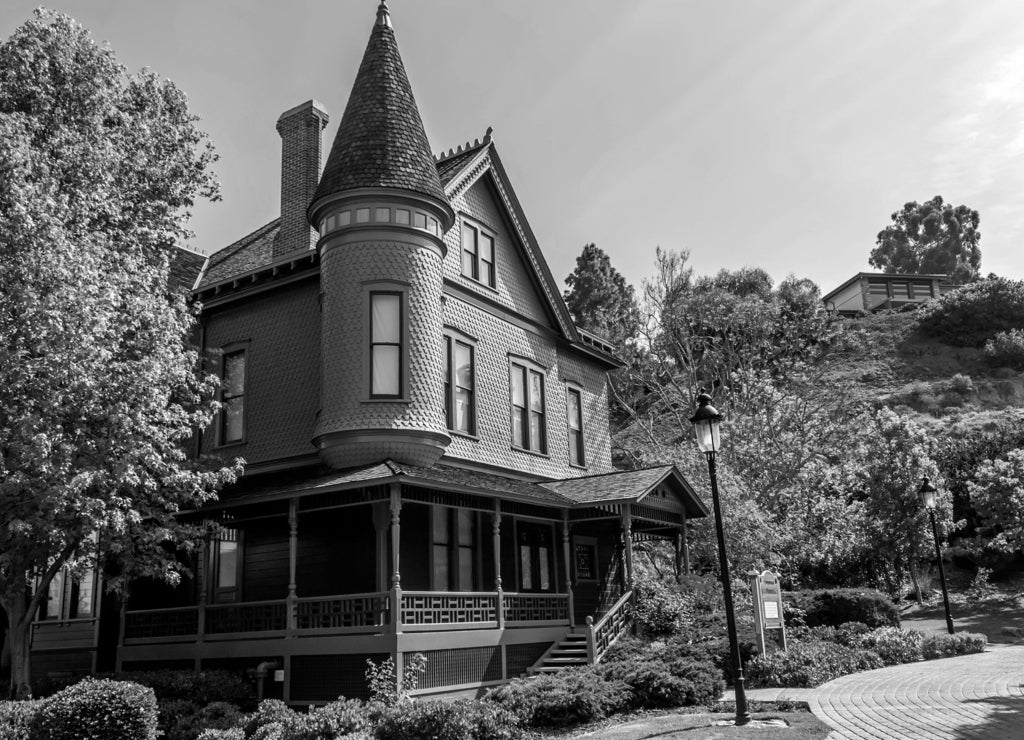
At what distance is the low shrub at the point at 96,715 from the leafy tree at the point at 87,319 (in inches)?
128

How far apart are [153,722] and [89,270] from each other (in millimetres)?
7779

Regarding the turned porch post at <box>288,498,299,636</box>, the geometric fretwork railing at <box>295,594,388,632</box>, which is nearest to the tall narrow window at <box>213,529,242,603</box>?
the geometric fretwork railing at <box>295,594,388,632</box>

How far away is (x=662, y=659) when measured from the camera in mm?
18125

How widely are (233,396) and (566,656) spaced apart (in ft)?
34.9

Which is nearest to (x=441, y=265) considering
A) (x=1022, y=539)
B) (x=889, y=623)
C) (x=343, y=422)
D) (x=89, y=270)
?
(x=343, y=422)

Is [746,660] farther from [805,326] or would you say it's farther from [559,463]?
[805,326]

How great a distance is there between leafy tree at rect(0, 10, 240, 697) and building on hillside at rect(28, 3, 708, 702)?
6.60ft

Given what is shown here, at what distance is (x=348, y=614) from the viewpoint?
17.8 m

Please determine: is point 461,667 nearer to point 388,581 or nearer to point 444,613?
point 444,613

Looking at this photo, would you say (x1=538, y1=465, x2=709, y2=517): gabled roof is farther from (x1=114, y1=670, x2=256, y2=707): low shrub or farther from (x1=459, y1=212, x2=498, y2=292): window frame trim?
(x1=114, y1=670, x2=256, y2=707): low shrub

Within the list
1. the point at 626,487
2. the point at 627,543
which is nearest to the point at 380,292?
the point at 626,487

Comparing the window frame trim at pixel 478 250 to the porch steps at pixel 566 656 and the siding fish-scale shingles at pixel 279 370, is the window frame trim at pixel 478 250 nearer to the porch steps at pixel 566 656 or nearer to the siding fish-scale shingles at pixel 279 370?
the siding fish-scale shingles at pixel 279 370

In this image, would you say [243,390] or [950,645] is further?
[243,390]

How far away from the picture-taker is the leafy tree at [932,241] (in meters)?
121
